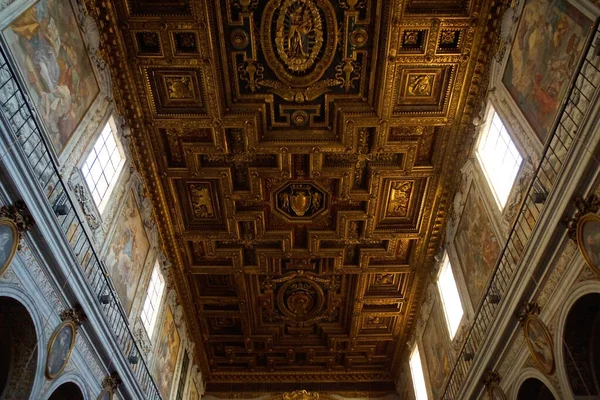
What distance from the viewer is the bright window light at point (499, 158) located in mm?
8359

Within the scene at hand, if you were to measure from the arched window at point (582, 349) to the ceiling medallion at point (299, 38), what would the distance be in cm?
667

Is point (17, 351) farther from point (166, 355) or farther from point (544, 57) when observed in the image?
point (544, 57)

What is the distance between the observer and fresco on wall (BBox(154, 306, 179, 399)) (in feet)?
38.4

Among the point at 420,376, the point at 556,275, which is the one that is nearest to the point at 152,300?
the point at 420,376

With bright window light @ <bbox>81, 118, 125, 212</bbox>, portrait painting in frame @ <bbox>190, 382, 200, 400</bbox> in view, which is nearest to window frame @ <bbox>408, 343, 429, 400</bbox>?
portrait painting in frame @ <bbox>190, 382, 200, 400</bbox>

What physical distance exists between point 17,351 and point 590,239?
25.1ft

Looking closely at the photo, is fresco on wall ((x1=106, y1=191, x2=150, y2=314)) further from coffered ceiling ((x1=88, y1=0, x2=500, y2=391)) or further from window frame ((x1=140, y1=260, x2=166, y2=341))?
coffered ceiling ((x1=88, y1=0, x2=500, y2=391))

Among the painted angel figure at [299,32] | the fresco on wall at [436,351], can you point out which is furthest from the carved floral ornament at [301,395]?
the painted angel figure at [299,32]

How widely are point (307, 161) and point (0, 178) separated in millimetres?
7262

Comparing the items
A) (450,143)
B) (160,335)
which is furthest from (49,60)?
(450,143)

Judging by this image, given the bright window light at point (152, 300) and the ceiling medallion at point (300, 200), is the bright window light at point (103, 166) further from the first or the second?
the ceiling medallion at point (300, 200)

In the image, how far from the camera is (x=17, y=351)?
6.09 m

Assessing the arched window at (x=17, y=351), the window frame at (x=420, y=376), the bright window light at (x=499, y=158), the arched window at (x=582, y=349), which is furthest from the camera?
the window frame at (x=420, y=376)

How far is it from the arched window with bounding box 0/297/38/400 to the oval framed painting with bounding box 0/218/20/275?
852 mm
